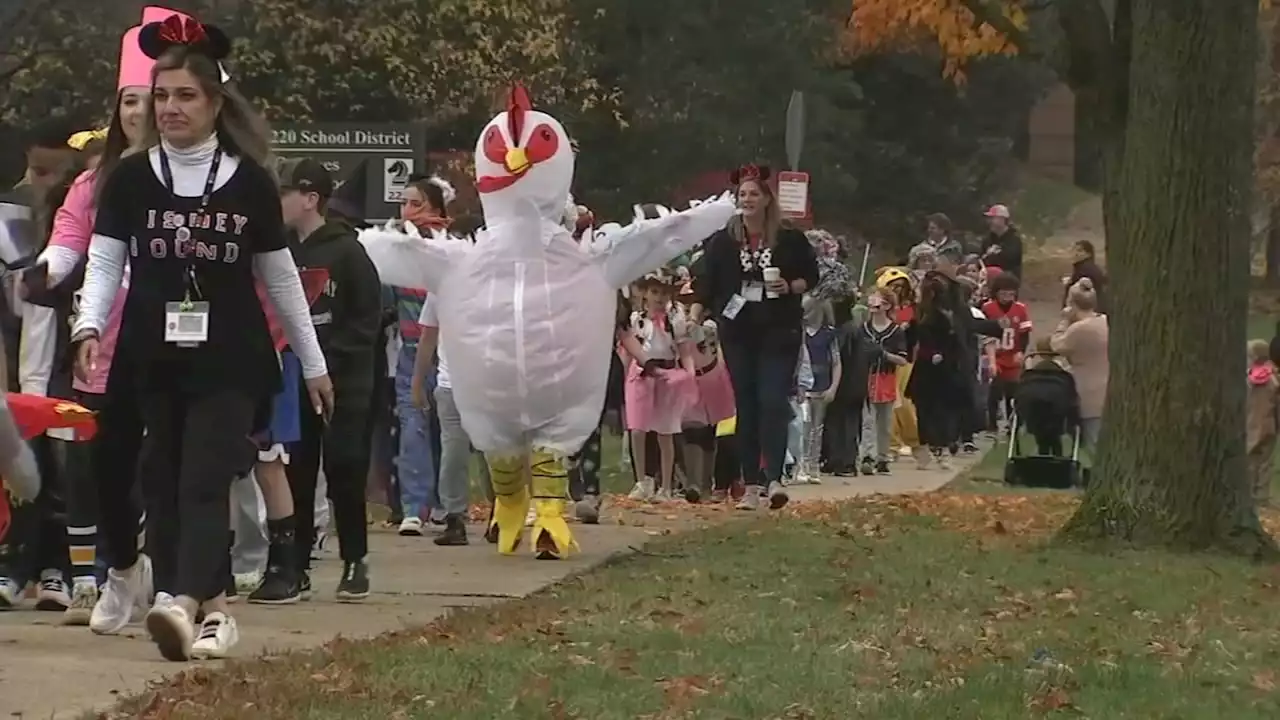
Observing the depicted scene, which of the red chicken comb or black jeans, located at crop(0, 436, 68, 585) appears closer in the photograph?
black jeans, located at crop(0, 436, 68, 585)

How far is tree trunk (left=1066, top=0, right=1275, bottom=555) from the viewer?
1205 centimetres

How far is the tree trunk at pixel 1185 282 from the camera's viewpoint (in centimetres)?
1205

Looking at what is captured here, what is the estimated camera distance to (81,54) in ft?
105

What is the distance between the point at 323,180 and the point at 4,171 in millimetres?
23220

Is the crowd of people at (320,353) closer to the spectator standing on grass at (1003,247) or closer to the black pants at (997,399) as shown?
the black pants at (997,399)

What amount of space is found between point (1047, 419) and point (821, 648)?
11643mm

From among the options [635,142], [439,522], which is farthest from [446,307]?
[635,142]

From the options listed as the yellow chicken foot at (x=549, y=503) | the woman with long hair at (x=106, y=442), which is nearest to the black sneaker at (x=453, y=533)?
the yellow chicken foot at (x=549, y=503)

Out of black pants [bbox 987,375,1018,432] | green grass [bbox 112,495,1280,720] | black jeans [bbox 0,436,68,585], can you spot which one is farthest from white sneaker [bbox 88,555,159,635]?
black pants [bbox 987,375,1018,432]

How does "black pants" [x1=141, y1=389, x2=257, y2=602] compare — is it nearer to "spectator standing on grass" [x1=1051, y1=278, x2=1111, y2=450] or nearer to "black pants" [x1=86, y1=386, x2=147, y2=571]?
"black pants" [x1=86, y1=386, x2=147, y2=571]

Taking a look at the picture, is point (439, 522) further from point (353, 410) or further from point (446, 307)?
point (353, 410)

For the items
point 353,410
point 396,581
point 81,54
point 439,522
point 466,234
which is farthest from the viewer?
point 81,54

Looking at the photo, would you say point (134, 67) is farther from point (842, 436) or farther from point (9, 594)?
point (842, 436)

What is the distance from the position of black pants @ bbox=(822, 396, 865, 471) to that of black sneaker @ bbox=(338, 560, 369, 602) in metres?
11.3
